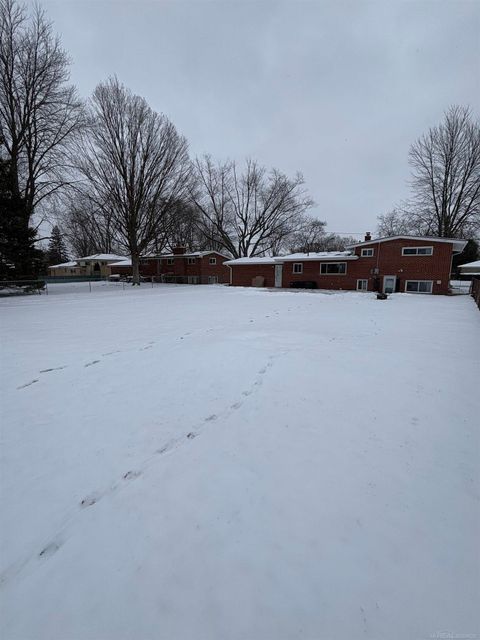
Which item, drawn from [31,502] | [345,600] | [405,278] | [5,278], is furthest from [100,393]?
[405,278]

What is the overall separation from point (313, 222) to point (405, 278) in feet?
93.9

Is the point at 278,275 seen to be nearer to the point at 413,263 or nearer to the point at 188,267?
the point at 413,263

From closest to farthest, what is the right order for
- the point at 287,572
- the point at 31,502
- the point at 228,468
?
1. the point at 287,572
2. the point at 31,502
3. the point at 228,468

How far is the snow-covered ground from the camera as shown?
66.4 inches

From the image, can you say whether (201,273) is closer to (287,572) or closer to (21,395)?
(21,395)

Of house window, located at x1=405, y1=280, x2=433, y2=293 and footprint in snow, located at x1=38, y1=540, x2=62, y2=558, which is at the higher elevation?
house window, located at x1=405, y1=280, x2=433, y2=293

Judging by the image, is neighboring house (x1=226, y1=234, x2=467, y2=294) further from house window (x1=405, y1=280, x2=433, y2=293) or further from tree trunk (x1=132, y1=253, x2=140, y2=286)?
tree trunk (x1=132, y1=253, x2=140, y2=286)

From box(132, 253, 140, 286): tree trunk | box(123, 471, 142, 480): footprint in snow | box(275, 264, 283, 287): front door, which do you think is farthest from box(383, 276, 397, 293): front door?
box(123, 471, 142, 480): footprint in snow

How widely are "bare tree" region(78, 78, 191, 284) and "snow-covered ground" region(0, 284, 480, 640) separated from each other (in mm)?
24890

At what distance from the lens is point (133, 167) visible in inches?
1028

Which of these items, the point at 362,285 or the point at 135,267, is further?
the point at 135,267

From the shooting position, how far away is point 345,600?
1.74m

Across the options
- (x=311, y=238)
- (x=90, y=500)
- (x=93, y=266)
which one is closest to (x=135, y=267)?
(x=93, y=266)

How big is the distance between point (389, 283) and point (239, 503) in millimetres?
25523
